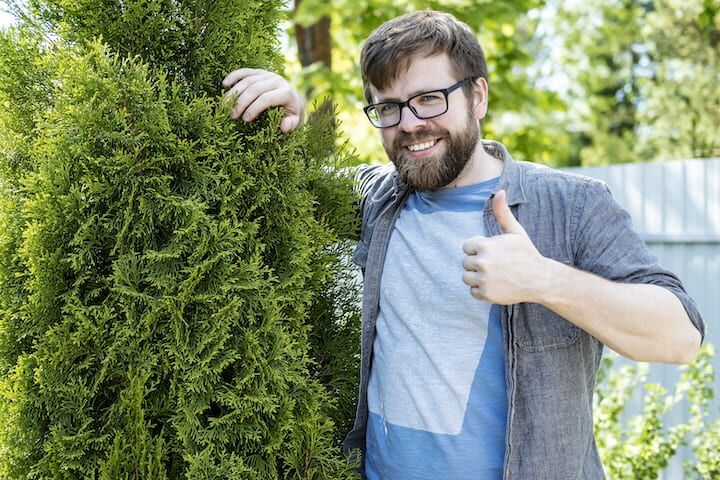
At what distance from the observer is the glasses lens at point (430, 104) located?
6.96ft

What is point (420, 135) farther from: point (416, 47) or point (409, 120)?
point (416, 47)

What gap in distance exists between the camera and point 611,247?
72.1 inches

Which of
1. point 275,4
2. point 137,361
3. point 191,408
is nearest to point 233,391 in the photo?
point 191,408

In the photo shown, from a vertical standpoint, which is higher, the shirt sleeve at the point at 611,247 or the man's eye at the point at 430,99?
the man's eye at the point at 430,99

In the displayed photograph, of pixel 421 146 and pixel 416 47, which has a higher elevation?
pixel 416 47

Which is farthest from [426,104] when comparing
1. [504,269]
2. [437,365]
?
[437,365]

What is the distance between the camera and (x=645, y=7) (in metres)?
21.9

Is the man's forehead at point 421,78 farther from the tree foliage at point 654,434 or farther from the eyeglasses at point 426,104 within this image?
the tree foliage at point 654,434

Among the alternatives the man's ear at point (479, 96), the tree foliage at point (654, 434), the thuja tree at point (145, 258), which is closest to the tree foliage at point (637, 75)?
the tree foliage at point (654, 434)

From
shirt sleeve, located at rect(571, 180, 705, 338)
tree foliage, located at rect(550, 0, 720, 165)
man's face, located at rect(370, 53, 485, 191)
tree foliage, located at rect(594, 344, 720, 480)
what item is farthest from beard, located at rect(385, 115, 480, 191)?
tree foliage, located at rect(550, 0, 720, 165)

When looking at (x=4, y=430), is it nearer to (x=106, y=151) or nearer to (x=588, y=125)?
(x=106, y=151)

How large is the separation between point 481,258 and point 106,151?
0.98 m

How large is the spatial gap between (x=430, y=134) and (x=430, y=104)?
0.10 m

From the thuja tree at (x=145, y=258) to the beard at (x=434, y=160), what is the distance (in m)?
0.40
